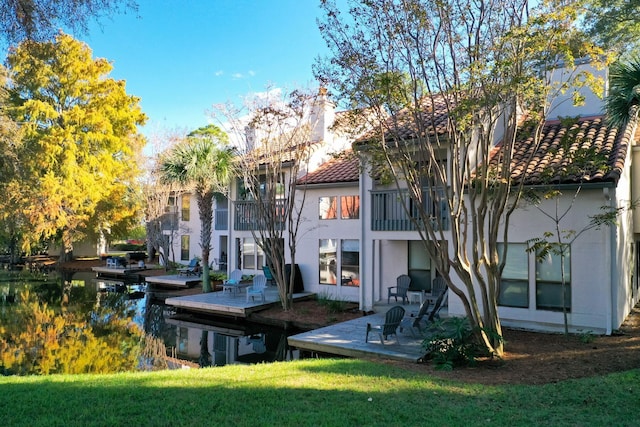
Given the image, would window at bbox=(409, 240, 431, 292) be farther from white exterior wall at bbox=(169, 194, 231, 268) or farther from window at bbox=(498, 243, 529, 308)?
white exterior wall at bbox=(169, 194, 231, 268)

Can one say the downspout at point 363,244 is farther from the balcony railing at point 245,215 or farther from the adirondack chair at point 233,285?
the adirondack chair at point 233,285

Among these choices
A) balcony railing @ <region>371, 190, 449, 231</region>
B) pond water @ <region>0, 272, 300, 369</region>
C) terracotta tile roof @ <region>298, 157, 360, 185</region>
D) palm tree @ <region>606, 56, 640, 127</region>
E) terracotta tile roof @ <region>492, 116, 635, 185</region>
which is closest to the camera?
palm tree @ <region>606, 56, 640, 127</region>

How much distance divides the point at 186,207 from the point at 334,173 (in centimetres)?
1666

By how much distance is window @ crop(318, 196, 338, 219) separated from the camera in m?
18.0

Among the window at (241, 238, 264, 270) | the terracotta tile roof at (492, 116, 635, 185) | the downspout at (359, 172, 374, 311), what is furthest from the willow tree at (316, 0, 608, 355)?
the window at (241, 238, 264, 270)

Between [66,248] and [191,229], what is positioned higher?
[191,229]

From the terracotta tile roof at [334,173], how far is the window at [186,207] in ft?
48.9

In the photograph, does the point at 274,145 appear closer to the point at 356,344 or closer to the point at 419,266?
the point at 419,266

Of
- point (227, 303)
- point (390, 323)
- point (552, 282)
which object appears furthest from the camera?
point (227, 303)

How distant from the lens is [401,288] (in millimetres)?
15727

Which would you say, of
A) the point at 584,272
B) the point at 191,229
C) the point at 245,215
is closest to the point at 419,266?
the point at 584,272

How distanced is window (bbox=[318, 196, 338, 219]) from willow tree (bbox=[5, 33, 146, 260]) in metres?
16.5

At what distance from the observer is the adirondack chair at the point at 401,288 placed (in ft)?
50.4

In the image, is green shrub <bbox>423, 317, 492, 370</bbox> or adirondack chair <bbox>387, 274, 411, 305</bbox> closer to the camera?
green shrub <bbox>423, 317, 492, 370</bbox>
